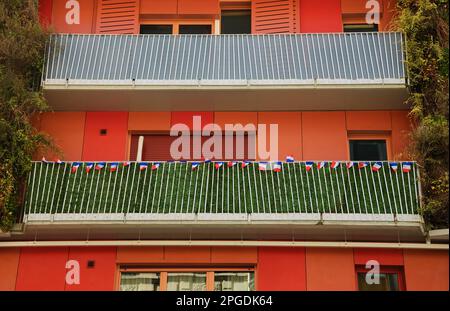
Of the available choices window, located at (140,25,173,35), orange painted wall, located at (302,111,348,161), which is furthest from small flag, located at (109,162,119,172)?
window, located at (140,25,173,35)

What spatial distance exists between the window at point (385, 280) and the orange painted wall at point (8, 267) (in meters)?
7.02

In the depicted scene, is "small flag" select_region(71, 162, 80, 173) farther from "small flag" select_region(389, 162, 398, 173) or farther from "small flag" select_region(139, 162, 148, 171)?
"small flag" select_region(389, 162, 398, 173)

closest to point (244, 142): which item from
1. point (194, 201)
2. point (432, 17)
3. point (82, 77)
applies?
point (194, 201)

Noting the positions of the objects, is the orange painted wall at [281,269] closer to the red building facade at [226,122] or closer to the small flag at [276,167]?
the red building facade at [226,122]

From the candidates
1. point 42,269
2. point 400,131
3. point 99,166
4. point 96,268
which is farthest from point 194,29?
point 42,269

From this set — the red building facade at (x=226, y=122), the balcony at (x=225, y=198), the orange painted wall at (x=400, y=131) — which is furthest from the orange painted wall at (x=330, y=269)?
the orange painted wall at (x=400, y=131)

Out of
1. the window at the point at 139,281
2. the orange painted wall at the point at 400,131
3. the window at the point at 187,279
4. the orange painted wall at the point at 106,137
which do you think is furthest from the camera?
the orange painted wall at the point at 106,137

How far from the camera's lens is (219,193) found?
13.8 metres

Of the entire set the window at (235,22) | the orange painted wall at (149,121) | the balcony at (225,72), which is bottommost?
the orange painted wall at (149,121)

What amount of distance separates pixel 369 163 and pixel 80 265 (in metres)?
6.32

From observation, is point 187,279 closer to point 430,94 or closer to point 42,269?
point 42,269

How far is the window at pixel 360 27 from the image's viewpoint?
16844 millimetres

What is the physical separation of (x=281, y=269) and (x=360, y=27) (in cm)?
679

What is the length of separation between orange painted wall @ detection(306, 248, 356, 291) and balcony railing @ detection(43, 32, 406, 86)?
3.74 metres
